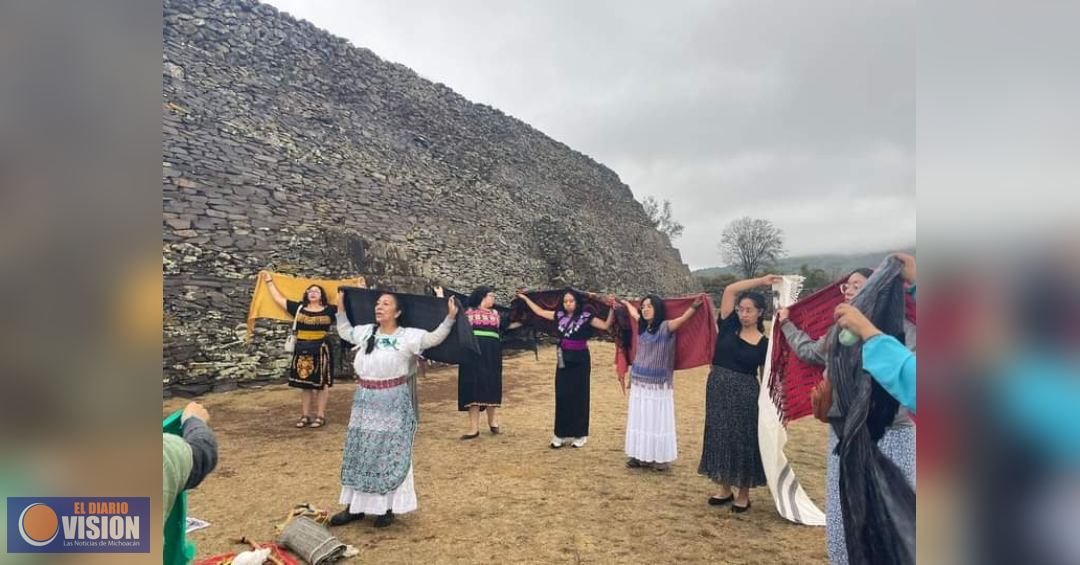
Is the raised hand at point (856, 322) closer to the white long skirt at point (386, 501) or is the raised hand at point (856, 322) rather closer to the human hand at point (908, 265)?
the human hand at point (908, 265)

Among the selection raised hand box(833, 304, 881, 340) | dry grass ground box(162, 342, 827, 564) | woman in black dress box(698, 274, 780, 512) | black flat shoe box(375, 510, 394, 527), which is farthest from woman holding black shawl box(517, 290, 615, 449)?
raised hand box(833, 304, 881, 340)

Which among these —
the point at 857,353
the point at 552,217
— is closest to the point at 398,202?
the point at 552,217

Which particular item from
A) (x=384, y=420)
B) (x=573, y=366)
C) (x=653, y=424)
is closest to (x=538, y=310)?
(x=573, y=366)

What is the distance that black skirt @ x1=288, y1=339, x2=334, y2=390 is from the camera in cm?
607

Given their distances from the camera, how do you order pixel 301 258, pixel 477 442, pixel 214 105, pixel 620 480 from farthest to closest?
1. pixel 214 105
2. pixel 301 258
3. pixel 477 442
4. pixel 620 480

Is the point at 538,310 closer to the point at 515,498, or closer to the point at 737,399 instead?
the point at 515,498

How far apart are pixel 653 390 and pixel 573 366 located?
112cm

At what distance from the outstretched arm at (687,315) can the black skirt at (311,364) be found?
4.41m

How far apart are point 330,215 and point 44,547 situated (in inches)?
542

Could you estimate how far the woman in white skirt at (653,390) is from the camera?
184 inches

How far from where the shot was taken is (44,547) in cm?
78

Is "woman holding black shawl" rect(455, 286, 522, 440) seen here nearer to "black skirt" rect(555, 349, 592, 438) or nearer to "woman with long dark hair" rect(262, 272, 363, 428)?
"black skirt" rect(555, 349, 592, 438)

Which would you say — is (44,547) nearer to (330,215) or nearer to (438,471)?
(438,471)

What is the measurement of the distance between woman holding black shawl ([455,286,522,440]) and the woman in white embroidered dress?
2.37m
